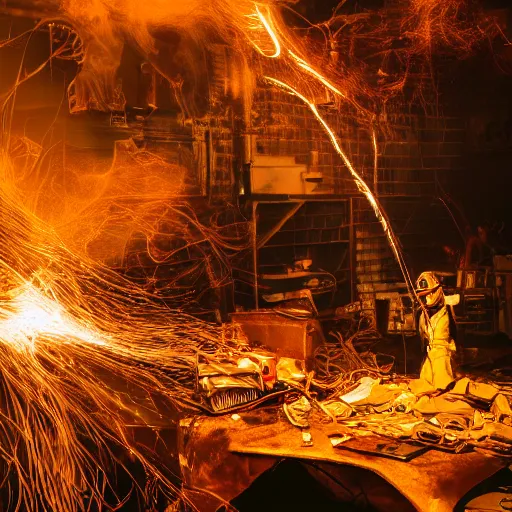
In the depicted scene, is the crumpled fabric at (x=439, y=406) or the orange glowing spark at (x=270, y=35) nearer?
the crumpled fabric at (x=439, y=406)

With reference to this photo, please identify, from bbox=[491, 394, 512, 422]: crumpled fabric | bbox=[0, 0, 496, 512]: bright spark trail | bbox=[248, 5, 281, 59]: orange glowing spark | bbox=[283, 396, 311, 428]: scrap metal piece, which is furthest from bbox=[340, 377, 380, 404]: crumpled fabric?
bbox=[248, 5, 281, 59]: orange glowing spark

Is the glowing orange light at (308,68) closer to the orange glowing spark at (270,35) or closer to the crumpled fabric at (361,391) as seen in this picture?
the orange glowing spark at (270,35)

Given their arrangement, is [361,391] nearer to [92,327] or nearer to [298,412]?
[298,412]

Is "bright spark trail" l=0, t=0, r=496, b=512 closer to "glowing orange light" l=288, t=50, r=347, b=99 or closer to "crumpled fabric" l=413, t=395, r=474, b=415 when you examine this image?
"glowing orange light" l=288, t=50, r=347, b=99

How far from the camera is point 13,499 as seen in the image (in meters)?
6.36

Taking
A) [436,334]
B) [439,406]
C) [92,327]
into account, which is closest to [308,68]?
[436,334]

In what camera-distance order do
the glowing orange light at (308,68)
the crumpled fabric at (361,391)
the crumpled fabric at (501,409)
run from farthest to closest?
the glowing orange light at (308,68) → the crumpled fabric at (361,391) → the crumpled fabric at (501,409)

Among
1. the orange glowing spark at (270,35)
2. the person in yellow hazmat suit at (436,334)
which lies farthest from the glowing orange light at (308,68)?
the person in yellow hazmat suit at (436,334)

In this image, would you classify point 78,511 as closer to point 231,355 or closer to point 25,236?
point 231,355

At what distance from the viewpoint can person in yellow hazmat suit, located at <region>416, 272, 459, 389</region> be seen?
7137 mm

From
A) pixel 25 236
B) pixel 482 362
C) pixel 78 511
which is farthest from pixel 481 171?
pixel 78 511

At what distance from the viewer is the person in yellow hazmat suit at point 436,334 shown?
23.4 ft

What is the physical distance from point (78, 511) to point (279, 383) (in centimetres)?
238

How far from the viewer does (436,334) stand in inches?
284
